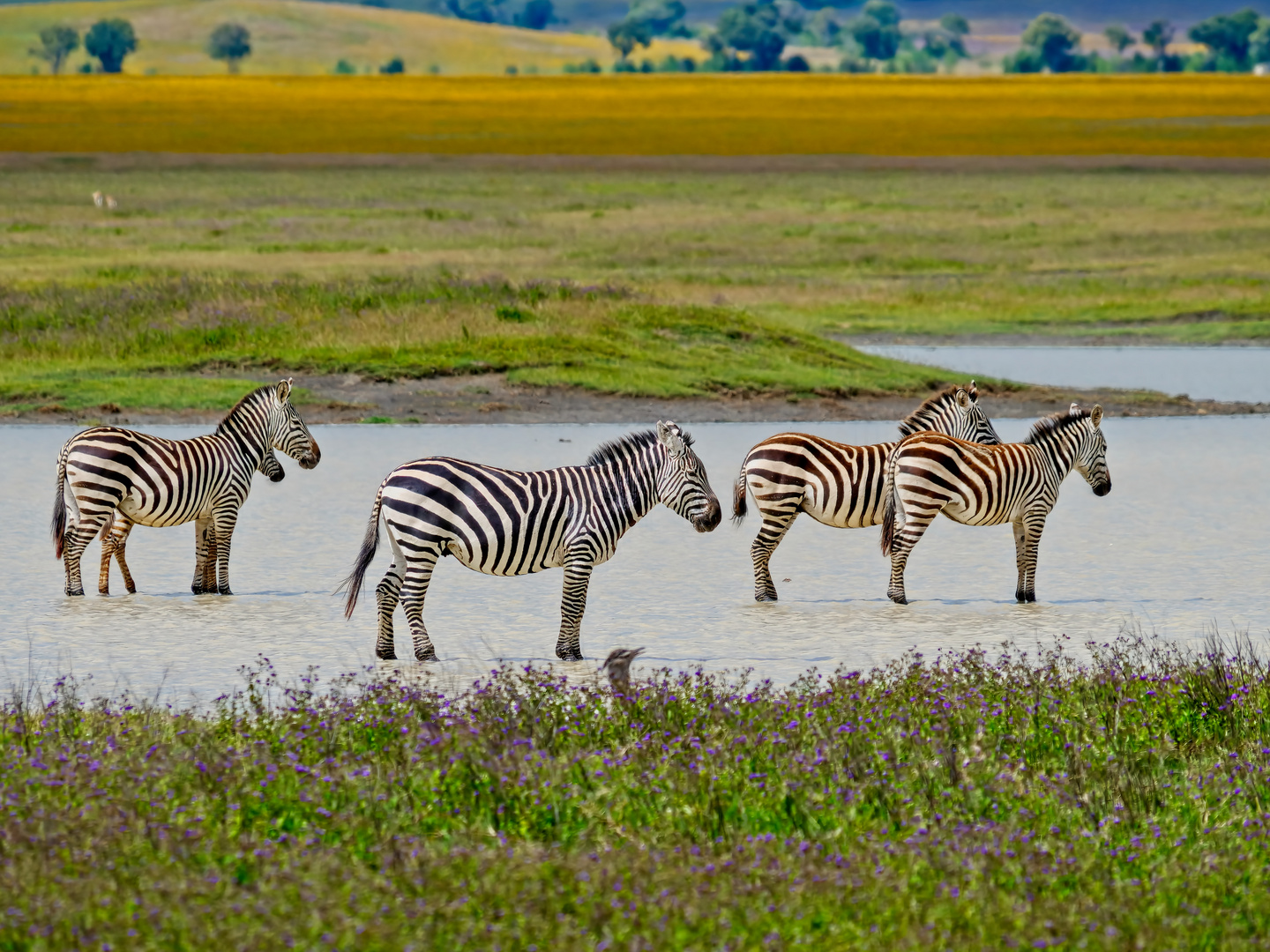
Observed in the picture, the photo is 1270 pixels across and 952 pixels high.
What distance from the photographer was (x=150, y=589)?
42.4ft

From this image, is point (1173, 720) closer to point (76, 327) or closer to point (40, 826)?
point (40, 826)

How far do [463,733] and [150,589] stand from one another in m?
5.66

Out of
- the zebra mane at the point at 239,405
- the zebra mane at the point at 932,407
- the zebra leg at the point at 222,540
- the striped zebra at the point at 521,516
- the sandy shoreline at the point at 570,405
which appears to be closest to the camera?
the striped zebra at the point at 521,516

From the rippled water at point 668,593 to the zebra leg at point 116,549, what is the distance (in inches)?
5.3

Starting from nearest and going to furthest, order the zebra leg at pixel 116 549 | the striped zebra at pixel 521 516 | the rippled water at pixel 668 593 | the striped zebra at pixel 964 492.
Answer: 1. the striped zebra at pixel 521 516
2. the rippled water at pixel 668 593
3. the striped zebra at pixel 964 492
4. the zebra leg at pixel 116 549

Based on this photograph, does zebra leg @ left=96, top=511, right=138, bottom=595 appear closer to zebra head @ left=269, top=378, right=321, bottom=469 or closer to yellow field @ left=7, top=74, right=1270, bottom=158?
zebra head @ left=269, top=378, right=321, bottom=469

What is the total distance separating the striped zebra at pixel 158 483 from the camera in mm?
12094

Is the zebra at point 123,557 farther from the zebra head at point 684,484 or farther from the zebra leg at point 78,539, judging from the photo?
the zebra head at point 684,484

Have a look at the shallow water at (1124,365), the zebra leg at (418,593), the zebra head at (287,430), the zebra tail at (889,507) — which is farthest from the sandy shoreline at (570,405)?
the zebra leg at (418,593)

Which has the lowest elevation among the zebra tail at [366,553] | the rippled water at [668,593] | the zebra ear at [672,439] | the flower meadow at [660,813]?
the flower meadow at [660,813]

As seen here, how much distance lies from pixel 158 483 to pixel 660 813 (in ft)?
19.4

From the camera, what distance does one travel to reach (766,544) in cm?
1267

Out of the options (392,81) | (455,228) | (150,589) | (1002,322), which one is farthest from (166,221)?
(392,81)

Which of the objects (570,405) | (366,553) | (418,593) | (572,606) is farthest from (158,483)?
(570,405)
